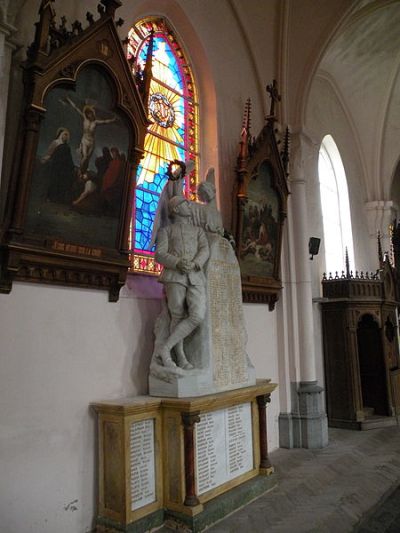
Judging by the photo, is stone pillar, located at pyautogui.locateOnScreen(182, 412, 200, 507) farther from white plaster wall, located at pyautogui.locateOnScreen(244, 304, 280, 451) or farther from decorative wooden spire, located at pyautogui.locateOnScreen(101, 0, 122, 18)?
decorative wooden spire, located at pyautogui.locateOnScreen(101, 0, 122, 18)

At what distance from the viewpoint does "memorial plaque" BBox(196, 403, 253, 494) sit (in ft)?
12.7

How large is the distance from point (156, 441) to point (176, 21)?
16.4 ft

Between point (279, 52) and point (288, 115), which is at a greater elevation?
point (279, 52)

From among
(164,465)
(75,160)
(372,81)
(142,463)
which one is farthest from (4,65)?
(372,81)

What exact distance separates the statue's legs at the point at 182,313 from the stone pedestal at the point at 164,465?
450 millimetres

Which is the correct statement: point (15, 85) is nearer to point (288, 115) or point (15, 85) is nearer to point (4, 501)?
point (4, 501)

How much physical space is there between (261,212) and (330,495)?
3.36 meters

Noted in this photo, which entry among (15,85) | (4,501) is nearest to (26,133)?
(15,85)

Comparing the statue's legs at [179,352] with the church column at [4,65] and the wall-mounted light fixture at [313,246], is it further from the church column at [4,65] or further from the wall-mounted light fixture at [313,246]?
the wall-mounted light fixture at [313,246]

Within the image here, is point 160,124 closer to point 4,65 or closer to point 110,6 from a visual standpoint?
point 110,6

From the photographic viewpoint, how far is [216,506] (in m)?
3.76

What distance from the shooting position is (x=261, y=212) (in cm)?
600

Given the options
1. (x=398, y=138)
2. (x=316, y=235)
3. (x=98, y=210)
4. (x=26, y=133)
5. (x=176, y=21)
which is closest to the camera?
(x=26, y=133)

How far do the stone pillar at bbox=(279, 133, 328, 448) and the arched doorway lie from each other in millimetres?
2025
